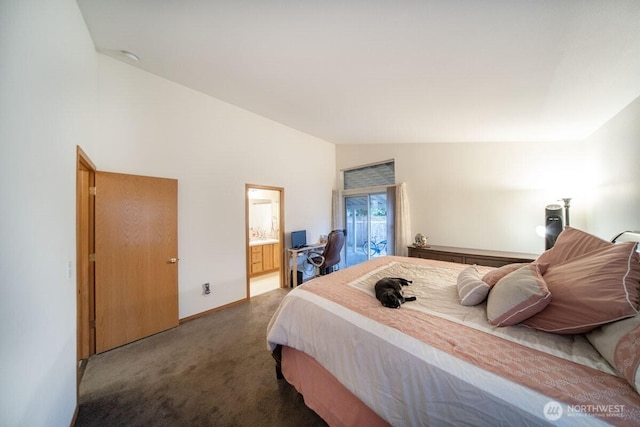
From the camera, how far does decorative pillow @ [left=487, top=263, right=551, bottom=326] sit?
101 cm

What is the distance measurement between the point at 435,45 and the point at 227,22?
1.59 metres

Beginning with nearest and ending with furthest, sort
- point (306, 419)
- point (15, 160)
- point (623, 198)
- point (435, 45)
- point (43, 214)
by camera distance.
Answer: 1. point (15, 160)
2. point (43, 214)
3. point (306, 419)
4. point (435, 45)
5. point (623, 198)

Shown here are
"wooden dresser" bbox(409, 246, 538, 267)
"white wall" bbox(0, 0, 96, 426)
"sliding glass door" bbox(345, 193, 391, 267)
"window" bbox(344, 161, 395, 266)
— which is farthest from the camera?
"sliding glass door" bbox(345, 193, 391, 267)

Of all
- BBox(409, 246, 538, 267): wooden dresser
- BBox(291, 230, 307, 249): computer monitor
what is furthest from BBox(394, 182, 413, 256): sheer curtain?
BBox(291, 230, 307, 249): computer monitor

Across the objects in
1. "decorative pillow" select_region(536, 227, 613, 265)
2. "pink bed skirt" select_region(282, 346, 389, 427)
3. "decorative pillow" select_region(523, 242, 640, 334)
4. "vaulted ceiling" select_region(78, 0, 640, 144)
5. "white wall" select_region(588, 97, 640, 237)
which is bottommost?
"pink bed skirt" select_region(282, 346, 389, 427)

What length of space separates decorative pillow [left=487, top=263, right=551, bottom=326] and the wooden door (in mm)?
3082

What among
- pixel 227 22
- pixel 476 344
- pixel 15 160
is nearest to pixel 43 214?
pixel 15 160

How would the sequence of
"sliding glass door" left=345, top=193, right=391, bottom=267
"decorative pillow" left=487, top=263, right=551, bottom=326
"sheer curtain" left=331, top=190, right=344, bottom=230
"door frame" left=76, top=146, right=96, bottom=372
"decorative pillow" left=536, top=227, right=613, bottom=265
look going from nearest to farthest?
"decorative pillow" left=487, top=263, right=551, bottom=326
"decorative pillow" left=536, top=227, right=613, bottom=265
"door frame" left=76, top=146, right=96, bottom=372
"sliding glass door" left=345, top=193, right=391, bottom=267
"sheer curtain" left=331, top=190, right=344, bottom=230

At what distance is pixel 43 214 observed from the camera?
109 centimetres

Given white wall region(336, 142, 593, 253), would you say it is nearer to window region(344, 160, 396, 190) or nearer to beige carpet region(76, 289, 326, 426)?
window region(344, 160, 396, 190)

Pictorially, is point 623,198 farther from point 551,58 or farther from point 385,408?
point 385,408
